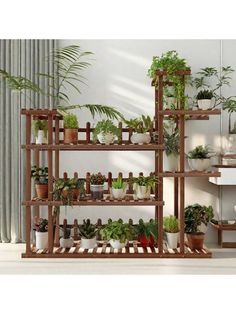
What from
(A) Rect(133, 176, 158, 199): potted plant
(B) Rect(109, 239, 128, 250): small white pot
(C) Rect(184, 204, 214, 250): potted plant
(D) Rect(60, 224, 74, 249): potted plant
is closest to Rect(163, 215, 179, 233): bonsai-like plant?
(C) Rect(184, 204, 214, 250): potted plant

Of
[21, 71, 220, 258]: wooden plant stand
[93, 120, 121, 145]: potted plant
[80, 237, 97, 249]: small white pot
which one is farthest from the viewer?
[80, 237, 97, 249]: small white pot

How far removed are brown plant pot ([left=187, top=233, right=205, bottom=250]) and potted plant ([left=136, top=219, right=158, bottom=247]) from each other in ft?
1.35

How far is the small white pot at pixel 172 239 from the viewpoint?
646cm

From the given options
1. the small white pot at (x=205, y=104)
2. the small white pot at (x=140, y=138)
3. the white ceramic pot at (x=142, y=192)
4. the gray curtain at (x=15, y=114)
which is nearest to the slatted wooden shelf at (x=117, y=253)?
the white ceramic pot at (x=142, y=192)

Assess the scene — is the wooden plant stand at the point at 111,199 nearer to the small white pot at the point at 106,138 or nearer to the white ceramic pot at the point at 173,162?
the small white pot at the point at 106,138

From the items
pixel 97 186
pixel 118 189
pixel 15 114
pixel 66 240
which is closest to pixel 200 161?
pixel 118 189

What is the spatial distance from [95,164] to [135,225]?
104 cm

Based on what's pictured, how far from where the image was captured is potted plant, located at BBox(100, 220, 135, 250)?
6266 millimetres

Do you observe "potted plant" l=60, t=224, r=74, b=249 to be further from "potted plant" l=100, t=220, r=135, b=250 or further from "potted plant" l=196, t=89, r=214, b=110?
"potted plant" l=196, t=89, r=214, b=110

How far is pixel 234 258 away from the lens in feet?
20.8

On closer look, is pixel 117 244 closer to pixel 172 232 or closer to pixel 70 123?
pixel 172 232
